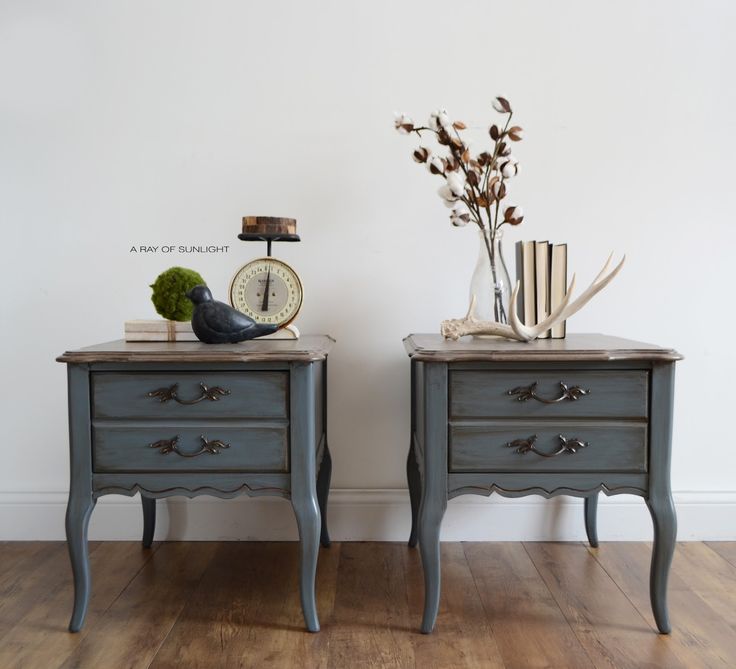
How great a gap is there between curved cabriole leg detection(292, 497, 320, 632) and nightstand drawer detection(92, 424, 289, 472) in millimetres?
97

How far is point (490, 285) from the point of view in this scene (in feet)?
5.64

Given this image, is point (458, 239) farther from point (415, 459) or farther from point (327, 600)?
point (327, 600)

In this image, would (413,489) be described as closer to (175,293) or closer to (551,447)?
(551,447)

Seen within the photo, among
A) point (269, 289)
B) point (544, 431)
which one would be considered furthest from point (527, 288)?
point (269, 289)

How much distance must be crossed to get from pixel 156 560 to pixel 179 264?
2.90 feet

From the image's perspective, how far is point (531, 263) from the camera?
5.66 feet

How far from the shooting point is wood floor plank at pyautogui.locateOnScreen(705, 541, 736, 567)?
6.18 ft

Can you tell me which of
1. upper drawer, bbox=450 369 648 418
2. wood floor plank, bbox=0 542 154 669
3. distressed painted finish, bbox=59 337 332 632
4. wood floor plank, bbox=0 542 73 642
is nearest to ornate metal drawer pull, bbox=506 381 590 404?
upper drawer, bbox=450 369 648 418

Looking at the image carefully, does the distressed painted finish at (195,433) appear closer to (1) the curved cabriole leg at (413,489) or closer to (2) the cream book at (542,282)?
(1) the curved cabriole leg at (413,489)

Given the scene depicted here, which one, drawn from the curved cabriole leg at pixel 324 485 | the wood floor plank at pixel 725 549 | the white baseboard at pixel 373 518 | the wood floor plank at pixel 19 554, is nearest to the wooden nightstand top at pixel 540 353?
the curved cabriole leg at pixel 324 485

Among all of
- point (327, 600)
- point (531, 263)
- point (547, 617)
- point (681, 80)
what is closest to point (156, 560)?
point (327, 600)

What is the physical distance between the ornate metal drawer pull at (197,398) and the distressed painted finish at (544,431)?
0.45m

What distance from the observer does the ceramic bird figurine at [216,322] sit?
151 centimetres

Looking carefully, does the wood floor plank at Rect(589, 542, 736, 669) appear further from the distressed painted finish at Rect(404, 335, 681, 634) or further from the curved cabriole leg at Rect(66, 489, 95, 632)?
the curved cabriole leg at Rect(66, 489, 95, 632)
